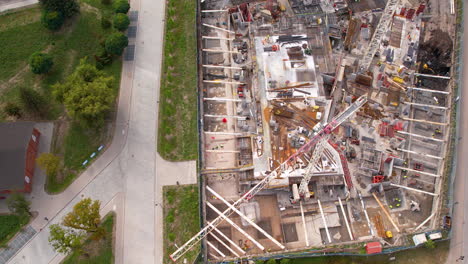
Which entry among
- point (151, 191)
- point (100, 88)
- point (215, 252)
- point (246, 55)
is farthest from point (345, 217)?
point (100, 88)

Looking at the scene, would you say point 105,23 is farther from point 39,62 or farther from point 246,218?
point 246,218

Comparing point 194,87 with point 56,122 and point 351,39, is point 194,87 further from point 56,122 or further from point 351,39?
point 351,39

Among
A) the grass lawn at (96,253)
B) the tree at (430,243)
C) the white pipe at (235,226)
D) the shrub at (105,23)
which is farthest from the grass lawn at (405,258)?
the shrub at (105,23)

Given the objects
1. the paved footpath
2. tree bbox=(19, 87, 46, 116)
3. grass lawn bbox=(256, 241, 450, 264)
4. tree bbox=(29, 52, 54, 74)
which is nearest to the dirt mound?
grass lawn bbox=(256, 241, 450, 264)

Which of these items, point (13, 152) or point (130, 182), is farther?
point (130, 182)

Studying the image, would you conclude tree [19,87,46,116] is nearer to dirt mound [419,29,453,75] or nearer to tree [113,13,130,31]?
tree [113,13,130,31]

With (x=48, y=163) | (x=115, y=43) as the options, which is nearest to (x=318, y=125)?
(x=115, y=43)
